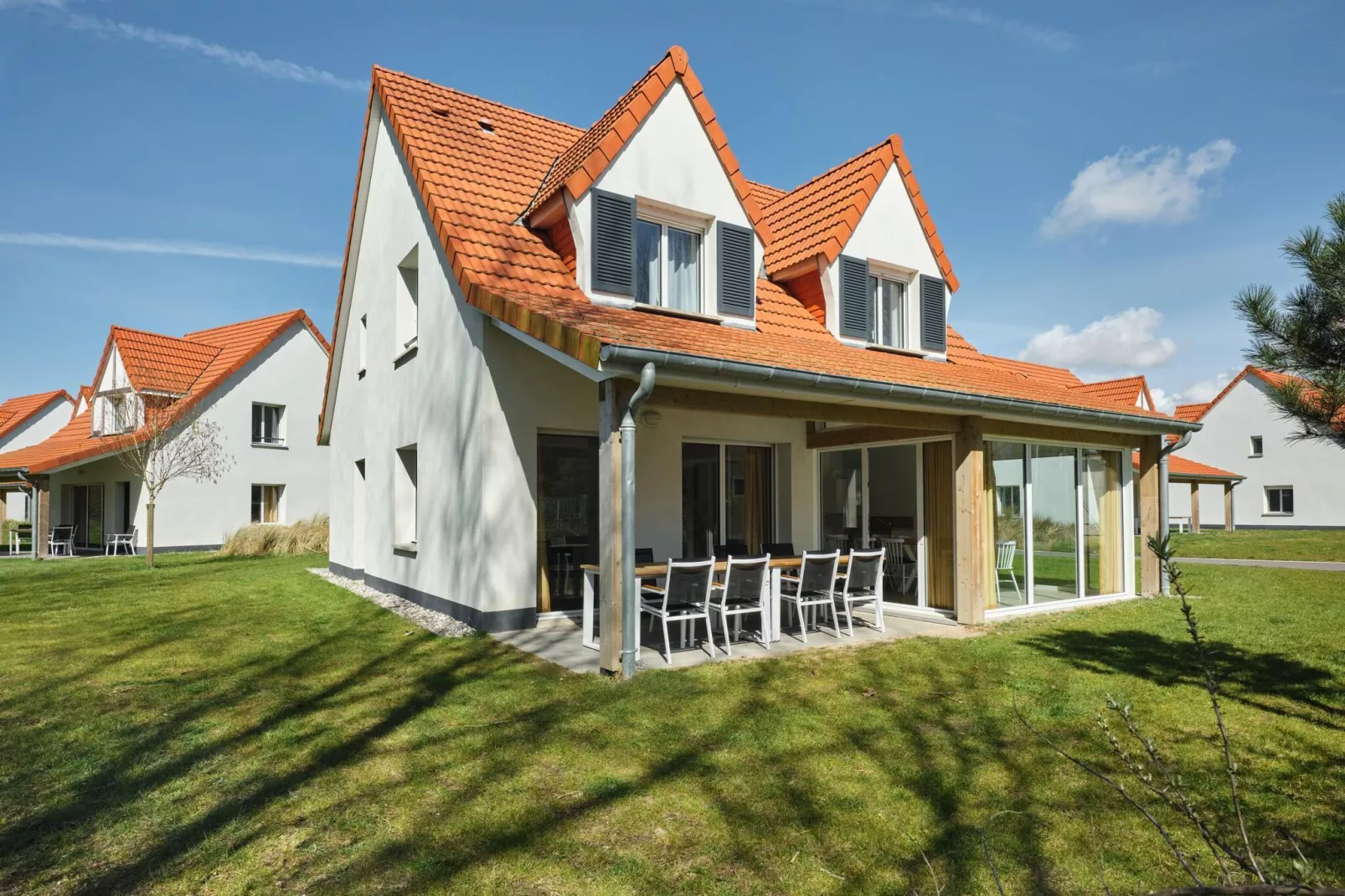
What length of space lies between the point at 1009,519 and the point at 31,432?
45654 mm

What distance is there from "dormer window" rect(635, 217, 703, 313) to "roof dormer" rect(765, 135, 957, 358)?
2.12m

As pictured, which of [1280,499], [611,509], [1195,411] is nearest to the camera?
[611,509]

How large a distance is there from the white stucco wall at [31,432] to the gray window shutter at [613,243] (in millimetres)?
37996

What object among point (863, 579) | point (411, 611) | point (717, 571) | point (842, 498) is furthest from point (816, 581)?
point (411, 611)

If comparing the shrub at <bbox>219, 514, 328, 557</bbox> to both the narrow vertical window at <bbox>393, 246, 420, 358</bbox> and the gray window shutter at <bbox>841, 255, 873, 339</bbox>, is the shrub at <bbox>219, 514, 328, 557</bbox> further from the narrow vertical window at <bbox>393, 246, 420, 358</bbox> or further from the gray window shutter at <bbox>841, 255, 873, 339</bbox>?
the gray window shutter at <bbox>841, 255, 873, 339</bbox>

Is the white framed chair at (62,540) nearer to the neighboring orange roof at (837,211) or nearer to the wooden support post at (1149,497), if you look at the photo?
the neighboring orange roof at (837,211)

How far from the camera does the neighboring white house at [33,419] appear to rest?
123ft

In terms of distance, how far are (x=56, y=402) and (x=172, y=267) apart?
20797 millimetres

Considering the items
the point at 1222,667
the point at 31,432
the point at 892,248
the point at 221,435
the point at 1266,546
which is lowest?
the point at 1266,546

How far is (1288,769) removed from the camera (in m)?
4.86

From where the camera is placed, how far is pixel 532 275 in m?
9.79

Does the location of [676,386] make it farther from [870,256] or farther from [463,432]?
[870,256]

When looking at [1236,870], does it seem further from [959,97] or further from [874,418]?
[959,97]

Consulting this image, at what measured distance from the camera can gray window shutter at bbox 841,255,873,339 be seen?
39.9ft
